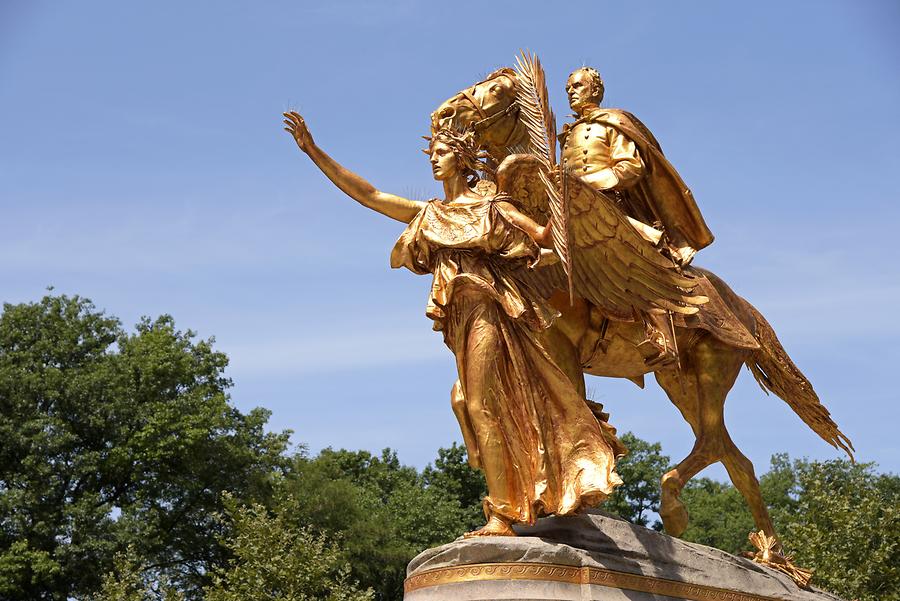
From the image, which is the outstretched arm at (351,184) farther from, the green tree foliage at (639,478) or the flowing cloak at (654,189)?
the green tree foliage at (639,478)

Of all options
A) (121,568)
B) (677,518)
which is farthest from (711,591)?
(121,568)

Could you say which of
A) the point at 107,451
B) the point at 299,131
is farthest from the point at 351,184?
the point at 107,451

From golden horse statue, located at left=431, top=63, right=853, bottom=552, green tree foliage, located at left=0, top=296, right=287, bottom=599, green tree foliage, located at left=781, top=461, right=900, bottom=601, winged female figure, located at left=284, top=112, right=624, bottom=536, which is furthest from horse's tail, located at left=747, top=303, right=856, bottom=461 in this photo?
green tree foliage, located at left=0, top=296, right=287, bottom=599

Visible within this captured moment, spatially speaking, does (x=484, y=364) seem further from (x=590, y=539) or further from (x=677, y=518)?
(x=677, y=518)

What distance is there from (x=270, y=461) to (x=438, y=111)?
2278 cm

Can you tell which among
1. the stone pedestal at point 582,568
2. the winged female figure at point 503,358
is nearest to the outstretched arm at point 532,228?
the winged female figure at point 503,358

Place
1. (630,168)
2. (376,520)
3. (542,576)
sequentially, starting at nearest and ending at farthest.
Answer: (542,576), (630,168), (376,520)

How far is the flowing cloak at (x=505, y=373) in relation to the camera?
998 cm

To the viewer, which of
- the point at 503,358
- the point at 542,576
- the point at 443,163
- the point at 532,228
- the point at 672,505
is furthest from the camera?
the point at 672,505

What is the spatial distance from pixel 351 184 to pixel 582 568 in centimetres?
340

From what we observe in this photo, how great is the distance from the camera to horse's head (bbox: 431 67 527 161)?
10.9 meters

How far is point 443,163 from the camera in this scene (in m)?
10.4

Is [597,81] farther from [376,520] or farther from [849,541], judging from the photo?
[376,520]

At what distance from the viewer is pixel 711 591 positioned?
10.6 m
